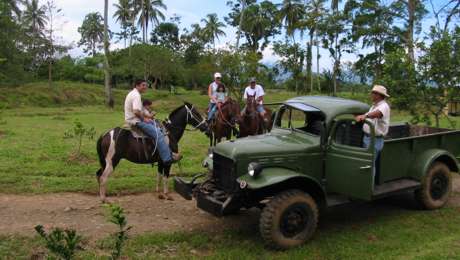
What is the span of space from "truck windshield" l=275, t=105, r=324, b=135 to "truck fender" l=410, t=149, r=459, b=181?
1929 mm

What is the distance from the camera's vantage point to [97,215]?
7.57 m

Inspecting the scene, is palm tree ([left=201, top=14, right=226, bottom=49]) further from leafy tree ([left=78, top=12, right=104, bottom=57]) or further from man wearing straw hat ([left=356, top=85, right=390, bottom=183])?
man wearing straw hat ([left=356, top=85, right=390, bottom=183])

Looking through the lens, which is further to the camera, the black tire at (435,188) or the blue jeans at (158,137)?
the blue jeans at (158,137)

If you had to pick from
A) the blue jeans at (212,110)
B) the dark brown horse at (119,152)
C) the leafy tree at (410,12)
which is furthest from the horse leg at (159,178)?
the leafy tree at (410,12)

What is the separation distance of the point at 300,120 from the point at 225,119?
19.8ft

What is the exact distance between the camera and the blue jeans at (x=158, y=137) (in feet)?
27.6

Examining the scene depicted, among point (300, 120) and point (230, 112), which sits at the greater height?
point (300, 120)

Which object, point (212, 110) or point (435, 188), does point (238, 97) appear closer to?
point (212, 110)

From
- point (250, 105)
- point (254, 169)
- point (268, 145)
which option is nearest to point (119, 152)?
point (268, 145)

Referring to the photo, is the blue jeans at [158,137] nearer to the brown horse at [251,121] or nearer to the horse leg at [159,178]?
the horse leg at [159,178]

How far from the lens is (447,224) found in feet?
23.8

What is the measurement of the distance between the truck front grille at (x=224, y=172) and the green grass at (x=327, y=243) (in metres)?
0.77

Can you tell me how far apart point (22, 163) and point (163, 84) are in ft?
148

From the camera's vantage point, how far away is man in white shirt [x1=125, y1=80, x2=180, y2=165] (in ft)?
27.2
